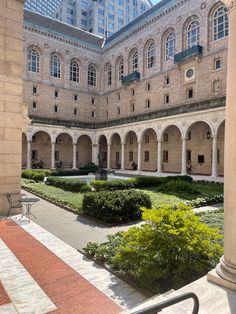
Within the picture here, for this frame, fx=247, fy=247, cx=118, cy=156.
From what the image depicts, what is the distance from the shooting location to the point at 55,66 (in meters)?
42.9

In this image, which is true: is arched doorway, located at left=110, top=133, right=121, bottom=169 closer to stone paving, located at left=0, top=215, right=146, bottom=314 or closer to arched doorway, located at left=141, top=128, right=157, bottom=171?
arched doorway, located at left=141, top=128, right=157, bottom=171

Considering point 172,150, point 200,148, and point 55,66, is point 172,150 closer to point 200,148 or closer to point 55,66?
point 200,148

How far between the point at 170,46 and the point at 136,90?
27.9ft

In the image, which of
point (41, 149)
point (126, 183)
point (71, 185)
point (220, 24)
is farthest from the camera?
point (41, 149)

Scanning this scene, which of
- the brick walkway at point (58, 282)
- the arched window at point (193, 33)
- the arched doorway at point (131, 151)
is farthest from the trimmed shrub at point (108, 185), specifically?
the arched window at point (193, 33)

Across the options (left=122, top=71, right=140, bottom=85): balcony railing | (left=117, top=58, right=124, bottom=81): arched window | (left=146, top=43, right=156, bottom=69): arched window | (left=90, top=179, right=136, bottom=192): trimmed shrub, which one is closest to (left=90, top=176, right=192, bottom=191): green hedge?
(left=90, top=179, right=136, bottom=192): trimmed shrub

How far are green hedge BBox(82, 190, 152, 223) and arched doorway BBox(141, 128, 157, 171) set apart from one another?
27663 millimetres

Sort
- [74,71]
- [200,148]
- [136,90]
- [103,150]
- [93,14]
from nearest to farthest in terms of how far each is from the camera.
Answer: [200,148]
[136,90]
[74,71]
[103,150]
[93,14]

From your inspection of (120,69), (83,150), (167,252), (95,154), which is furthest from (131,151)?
(167,252)

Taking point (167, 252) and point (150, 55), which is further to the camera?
point (150, 55)

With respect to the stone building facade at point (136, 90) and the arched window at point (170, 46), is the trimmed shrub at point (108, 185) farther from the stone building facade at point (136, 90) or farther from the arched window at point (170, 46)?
the arched window at point (170, 46)

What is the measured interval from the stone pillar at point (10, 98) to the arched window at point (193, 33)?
1080 inches

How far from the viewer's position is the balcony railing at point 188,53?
3089 centimetres

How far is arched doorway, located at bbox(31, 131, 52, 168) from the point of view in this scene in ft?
136
